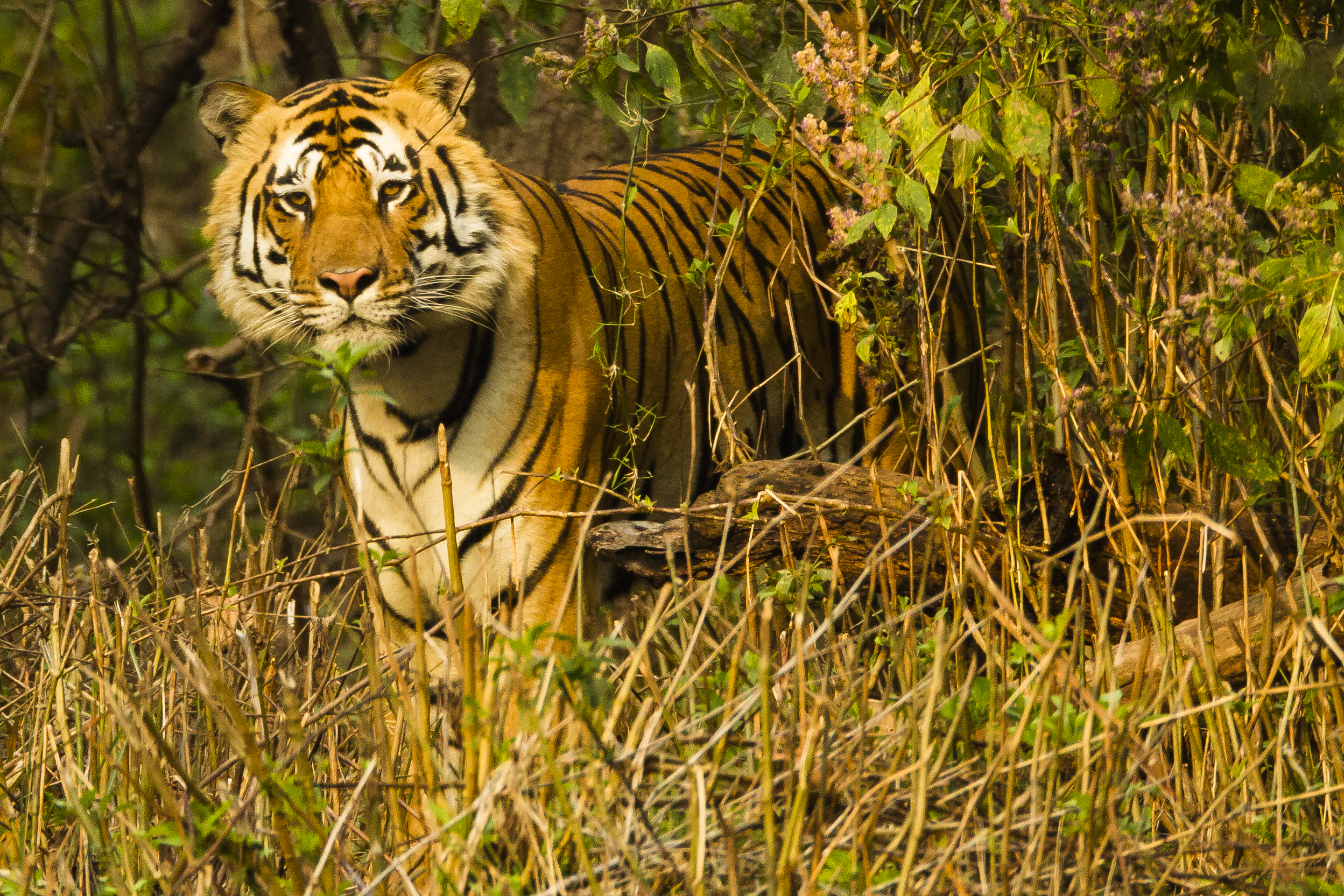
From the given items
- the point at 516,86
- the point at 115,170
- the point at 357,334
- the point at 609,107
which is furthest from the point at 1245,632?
the point at 115,170

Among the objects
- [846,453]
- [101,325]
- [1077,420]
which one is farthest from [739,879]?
[101,325]

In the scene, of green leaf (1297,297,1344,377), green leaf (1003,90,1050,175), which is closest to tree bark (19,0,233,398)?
green leaf (1003,90,1050,175)

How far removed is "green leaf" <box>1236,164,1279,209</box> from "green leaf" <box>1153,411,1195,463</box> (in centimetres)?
37

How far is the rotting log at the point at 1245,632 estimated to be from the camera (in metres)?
2.50

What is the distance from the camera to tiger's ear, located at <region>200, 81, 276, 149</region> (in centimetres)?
292

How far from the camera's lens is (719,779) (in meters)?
1.97

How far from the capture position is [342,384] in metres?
1.75

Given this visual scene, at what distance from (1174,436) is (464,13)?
1.37 meters

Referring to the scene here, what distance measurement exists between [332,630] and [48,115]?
252 centimetres

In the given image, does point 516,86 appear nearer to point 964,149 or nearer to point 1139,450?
point 964,149

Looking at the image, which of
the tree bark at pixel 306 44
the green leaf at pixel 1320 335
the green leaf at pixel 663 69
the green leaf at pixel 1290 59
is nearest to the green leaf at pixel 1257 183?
the green leaf at pixel 1290 59

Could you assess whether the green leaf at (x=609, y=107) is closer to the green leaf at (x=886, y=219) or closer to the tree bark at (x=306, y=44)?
the green leaf at (x=886, y=219)

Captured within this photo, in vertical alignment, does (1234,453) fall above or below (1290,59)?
below

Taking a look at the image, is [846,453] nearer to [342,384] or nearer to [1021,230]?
[1021,230]
